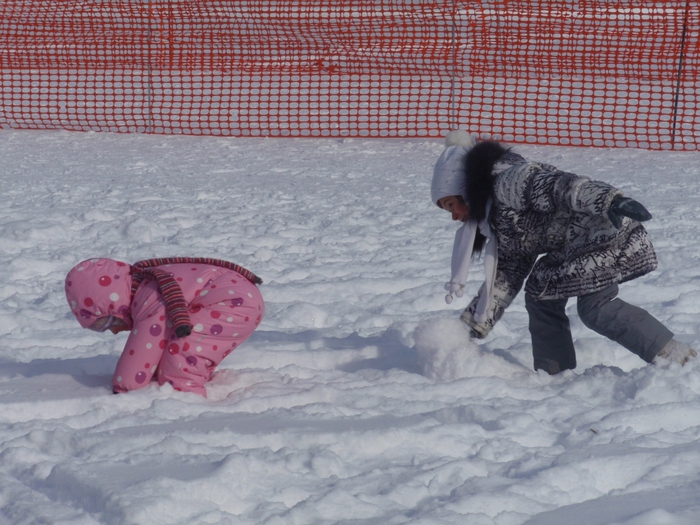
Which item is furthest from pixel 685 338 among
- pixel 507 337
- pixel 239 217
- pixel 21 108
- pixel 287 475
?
pixel 21 108

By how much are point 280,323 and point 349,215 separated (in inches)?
75.0

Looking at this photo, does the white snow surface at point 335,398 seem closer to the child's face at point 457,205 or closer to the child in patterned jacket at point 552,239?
the child in patterned jacket at point 552,239

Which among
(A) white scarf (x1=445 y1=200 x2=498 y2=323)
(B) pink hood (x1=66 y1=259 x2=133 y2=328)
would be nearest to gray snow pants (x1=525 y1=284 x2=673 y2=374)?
(A) white scarf (x1=445 y1=200 x2=498 y2=323)

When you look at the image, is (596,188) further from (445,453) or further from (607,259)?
(445,453)

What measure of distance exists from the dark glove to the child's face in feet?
1.94

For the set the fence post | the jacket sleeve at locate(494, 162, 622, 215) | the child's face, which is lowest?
the fence post

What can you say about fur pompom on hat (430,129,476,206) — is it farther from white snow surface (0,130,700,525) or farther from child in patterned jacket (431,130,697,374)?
white snow surface (0,130,700,525)

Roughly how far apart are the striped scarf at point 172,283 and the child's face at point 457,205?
77cm

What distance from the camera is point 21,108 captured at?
32.8 feet

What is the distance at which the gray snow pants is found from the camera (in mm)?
3121

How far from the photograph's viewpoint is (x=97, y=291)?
9.95 feet

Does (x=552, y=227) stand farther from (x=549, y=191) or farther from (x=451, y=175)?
(x=451, y=175)

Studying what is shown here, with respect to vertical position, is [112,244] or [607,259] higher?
[607,259]

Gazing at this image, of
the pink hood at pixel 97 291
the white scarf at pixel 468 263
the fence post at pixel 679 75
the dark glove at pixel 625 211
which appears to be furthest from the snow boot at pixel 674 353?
the fence post at pixel 679 75
